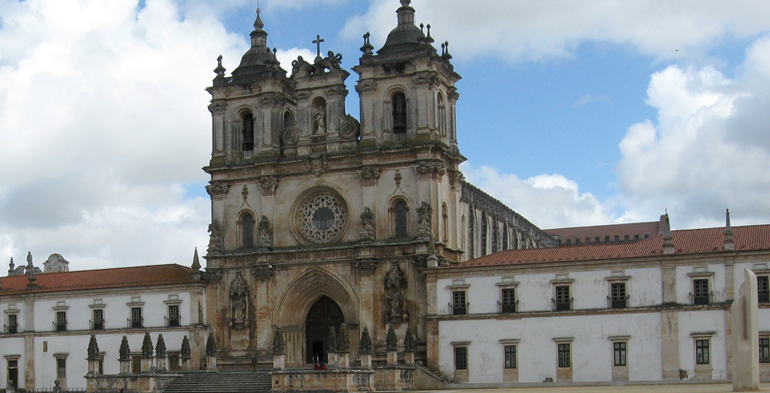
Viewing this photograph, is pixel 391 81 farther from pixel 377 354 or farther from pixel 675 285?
pixel 675 285

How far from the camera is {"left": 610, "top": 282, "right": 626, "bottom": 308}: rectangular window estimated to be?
179 ft

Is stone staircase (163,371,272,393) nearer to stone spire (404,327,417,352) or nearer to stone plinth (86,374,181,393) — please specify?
stone plinth (86,374,181,393)

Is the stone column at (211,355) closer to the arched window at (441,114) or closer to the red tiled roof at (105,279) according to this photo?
the red tiled roof at (105,279)

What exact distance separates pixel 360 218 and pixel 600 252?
13.7 metres

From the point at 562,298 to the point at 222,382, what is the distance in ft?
57.0

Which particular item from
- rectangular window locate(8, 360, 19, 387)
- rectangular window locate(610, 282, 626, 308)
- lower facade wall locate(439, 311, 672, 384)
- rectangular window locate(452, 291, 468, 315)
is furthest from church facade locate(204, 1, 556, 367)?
rectangular window locate(8, 360, 19, 387)

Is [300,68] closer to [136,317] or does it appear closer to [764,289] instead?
[136,317]

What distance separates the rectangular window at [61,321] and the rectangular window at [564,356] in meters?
29.6

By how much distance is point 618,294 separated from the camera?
179 ft

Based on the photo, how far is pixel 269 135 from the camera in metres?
65.7

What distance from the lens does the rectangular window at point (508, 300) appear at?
56562 millimetres

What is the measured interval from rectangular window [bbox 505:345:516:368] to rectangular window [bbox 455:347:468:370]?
2.12 meters

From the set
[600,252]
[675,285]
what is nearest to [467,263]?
[600,252]

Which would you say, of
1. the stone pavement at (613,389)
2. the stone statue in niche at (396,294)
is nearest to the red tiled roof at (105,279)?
the stone statue in niche at (396,294)
